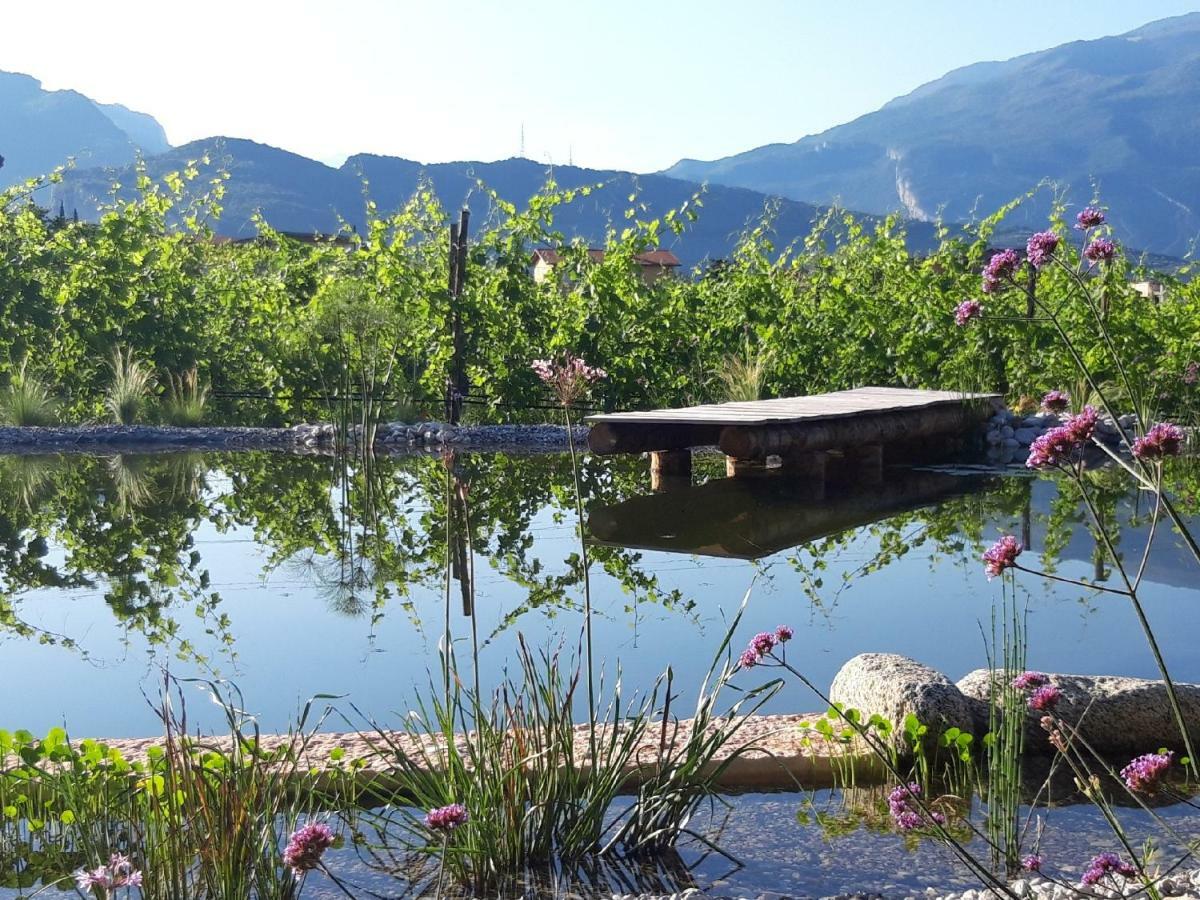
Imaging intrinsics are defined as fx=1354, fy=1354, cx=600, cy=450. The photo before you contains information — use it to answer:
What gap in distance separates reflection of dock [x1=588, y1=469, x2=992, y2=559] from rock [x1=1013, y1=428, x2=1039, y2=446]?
1670mm

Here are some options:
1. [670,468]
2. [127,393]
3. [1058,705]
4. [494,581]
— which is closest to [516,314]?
[127,393]

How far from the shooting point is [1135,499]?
7.43m

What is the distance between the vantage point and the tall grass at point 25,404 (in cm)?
1145

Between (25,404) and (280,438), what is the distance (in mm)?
2181

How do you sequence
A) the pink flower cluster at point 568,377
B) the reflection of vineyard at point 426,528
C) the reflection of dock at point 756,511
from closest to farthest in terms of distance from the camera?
the pink flower cluster at point 568,377 → the reflection of vineyard at point 426,528 → the reflection of dock at point 756,511

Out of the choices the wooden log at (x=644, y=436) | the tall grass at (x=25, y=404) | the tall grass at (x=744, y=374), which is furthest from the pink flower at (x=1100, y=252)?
the tall grass at (x=25, y=404)

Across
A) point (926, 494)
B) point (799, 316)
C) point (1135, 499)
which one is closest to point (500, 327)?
point (799, 316)

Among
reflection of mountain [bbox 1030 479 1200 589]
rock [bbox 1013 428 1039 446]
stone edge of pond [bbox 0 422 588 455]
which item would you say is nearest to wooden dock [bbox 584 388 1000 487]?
rock [bbox 1013 428 1039 446]

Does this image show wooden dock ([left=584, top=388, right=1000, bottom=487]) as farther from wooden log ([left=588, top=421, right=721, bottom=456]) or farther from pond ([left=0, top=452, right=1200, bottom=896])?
pond ([left=0, top=452, right=1200, bottom=896])

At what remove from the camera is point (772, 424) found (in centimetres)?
736

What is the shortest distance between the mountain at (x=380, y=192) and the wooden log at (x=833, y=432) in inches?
3030

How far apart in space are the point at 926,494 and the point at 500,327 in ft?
16.6

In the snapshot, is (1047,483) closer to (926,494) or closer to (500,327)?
(926,494)

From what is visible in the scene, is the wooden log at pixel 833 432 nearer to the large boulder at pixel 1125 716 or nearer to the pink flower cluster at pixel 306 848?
the large boulder at pixel 1125 716
